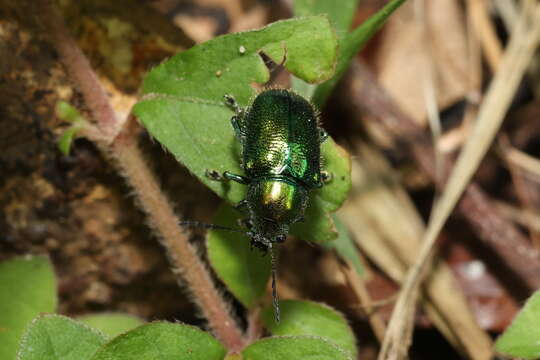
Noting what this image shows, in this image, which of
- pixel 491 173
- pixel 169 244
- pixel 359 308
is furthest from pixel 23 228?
pixel 491 173

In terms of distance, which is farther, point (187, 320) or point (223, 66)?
point (187, 320)

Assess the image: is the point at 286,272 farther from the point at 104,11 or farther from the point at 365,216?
the point at 104,11

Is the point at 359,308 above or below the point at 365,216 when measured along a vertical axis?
below

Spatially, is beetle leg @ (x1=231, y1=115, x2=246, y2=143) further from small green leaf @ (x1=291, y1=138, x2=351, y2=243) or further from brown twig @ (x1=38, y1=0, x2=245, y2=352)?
brown twig @ (x1=38, y1=0, x2=245, y2=352)

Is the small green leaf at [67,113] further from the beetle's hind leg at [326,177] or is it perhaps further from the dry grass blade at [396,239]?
the dry grass blade at [396,239]

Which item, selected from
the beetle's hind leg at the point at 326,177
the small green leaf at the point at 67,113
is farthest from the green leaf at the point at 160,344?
the small green leaf at the point at 67,113

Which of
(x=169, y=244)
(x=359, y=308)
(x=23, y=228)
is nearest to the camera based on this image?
(x=169, y=244)

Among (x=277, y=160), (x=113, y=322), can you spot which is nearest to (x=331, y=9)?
(x=277, y=160)
